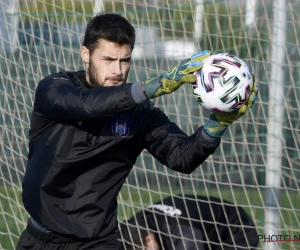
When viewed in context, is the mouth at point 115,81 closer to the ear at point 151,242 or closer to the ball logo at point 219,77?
the ball logo at point 219,77

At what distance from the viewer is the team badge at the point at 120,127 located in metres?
3.50

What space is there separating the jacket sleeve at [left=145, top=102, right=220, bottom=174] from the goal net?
66.1 inches

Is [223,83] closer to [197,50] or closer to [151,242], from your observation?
[151,242]

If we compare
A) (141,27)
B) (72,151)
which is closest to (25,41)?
(141,27)

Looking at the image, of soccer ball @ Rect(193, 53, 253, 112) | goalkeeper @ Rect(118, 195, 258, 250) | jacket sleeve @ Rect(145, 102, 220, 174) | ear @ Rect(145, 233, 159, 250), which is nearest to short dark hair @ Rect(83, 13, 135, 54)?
jacket sleeve @ Rect(145, 102, 220, 174)

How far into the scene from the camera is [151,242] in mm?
5469

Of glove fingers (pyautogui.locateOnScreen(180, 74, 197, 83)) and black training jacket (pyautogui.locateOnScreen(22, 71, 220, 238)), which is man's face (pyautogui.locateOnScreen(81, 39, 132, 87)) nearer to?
black training jacket (pyautogui.locateOnScreen(22, 71, 220, 238))

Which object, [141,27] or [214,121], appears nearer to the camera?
[214,121]

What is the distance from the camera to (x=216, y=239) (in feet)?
17.8

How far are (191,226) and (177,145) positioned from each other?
1.98m

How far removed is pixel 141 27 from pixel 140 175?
4.72ft

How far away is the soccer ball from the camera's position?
306 centimetres

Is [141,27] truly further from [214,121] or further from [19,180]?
[214,121]

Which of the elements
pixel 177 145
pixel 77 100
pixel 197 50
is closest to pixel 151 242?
pixel 197 50
